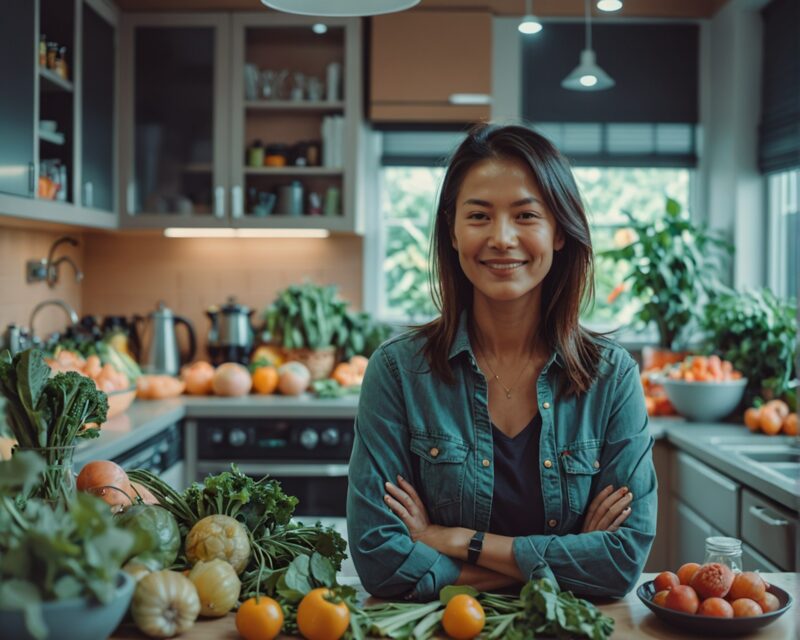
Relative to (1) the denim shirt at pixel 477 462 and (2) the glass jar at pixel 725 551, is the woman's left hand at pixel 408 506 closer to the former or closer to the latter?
(1) the denim shirt at pixel 477 462

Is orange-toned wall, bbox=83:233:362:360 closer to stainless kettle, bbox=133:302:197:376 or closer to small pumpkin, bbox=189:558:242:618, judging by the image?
stainless kettle, bbox=133:302:197:376

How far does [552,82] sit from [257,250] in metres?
1.65

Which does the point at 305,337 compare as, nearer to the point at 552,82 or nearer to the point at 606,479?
the point at 552,82

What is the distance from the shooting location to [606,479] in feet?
5.91

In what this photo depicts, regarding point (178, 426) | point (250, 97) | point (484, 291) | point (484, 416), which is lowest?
point (178, 426)

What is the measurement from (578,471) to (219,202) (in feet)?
9.78

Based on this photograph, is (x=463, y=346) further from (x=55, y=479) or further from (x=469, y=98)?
(x=469, y=98)

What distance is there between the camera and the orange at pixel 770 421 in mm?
3549

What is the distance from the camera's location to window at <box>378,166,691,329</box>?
4801 mm

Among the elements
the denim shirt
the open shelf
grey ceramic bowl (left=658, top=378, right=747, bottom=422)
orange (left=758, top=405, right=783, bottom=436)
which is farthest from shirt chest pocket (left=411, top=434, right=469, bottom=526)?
the open shelf

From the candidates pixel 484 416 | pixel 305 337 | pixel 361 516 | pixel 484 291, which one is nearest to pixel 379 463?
pixel 361 516

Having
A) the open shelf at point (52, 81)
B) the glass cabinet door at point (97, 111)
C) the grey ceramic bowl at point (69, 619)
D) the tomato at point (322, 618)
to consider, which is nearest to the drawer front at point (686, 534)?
the tomato at point (322, 618)

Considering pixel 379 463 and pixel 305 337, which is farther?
pixel 305 337

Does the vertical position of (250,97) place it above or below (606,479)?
above
